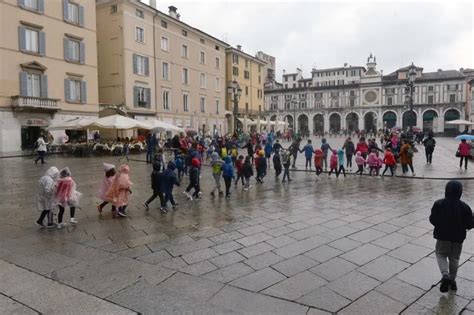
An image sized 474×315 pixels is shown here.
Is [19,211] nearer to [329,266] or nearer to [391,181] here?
[329,266]

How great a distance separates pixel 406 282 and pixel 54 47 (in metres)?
28.6

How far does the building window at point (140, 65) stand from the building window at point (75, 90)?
5500mm

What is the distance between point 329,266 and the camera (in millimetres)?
4672

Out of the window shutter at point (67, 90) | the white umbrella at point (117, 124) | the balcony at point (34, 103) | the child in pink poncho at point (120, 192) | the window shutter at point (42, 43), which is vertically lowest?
the child in pink poncho at point (120, 192)

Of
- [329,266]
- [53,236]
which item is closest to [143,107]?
[53,236]

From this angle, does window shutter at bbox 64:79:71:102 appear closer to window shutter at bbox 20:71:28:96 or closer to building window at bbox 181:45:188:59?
window shutter at bbox 20:71:28:96

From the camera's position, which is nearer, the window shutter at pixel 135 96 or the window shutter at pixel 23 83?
the window shutter at pixel 23 83

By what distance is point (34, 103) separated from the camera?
2466 centimetres

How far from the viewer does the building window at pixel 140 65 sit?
108ft

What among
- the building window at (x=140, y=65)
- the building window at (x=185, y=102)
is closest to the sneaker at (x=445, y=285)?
the building window at (x=140, y=65)

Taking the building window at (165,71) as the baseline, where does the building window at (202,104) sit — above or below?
below

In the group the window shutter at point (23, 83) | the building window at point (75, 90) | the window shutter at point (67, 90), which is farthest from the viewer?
the building window at point (75, 90)

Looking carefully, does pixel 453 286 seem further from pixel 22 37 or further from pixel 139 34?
pixel 139 34

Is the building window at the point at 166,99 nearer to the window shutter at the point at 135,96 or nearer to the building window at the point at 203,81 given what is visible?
the window shutter at the point at 135,96
